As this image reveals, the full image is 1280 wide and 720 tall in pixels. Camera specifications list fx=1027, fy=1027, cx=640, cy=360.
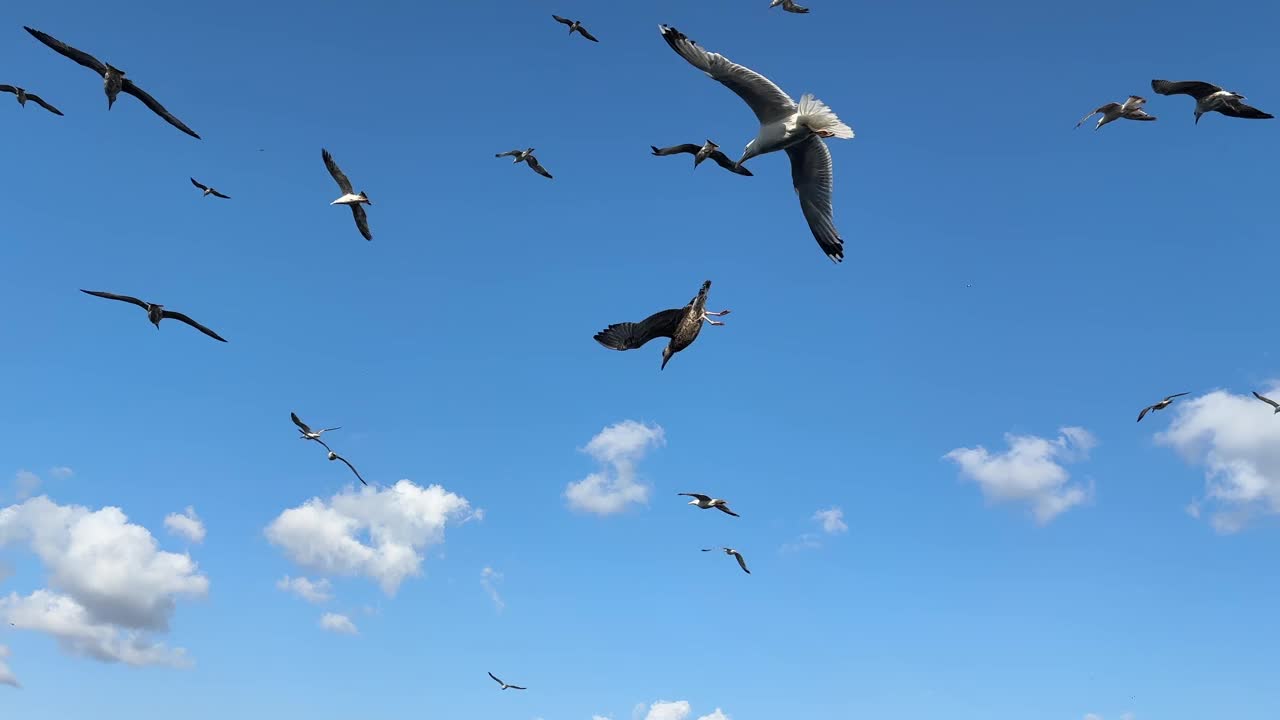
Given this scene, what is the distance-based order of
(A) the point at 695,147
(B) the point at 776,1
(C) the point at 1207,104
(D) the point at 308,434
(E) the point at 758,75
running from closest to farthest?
(E) the point at 758,75
(C) the point at 1207,104
(A) the point at 695,147
(B) the point at 776,1
(D) the point at 308,434

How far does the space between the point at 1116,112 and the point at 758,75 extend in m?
12.8

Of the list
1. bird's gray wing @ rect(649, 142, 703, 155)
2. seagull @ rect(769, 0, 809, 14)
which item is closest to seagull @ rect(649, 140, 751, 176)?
bird's gray wing @ rect(649, 142, 703, 155)

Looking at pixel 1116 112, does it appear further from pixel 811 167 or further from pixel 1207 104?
pixel 811 167

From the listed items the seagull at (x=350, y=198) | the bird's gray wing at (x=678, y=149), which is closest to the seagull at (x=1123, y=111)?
the bird's gray wing at (x=678, y=149)

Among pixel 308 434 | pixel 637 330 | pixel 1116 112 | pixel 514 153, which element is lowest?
pixel 637 330

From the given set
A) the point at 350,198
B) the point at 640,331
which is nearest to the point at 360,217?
the point at 350,198

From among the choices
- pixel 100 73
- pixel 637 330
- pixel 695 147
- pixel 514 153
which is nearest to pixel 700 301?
pixel 637 330

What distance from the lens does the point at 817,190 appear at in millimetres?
26797

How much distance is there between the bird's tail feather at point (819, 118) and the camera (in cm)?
2350

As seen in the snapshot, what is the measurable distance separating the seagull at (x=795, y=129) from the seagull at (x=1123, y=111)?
320 inches

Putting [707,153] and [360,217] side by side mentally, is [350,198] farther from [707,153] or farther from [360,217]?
[707,153]

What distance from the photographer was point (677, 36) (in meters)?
22.5

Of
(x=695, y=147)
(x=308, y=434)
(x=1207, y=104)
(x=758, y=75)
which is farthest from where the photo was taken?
(x=308, y=434)

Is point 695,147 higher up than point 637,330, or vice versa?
point 695,147
